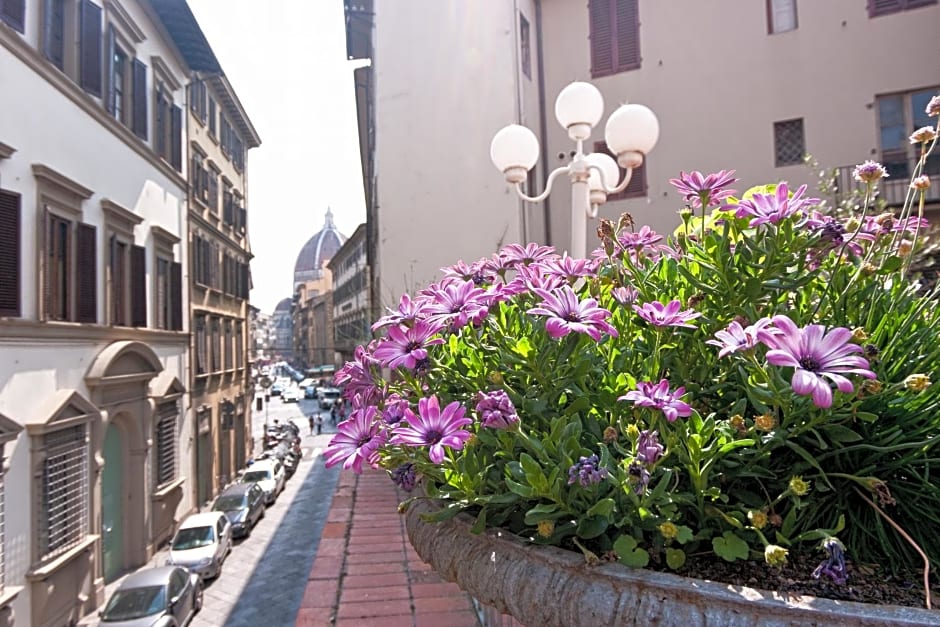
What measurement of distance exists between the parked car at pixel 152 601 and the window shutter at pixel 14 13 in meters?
8.29

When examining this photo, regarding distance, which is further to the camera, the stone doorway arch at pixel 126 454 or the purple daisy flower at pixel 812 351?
the stone doorway arch at pixel 126 454

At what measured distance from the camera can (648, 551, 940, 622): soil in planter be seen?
2.94ft

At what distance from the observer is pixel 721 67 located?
9.66 meters

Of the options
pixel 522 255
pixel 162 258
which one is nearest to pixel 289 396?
pixel 162 258

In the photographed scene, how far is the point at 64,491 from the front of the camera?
1018 centimetres

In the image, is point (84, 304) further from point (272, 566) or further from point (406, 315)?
point (406, 315)

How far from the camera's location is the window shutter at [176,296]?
15.8 metres

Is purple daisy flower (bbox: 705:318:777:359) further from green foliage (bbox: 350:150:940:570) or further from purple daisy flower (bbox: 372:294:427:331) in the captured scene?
purple daisy flower (bbox: 372:294:427:331)

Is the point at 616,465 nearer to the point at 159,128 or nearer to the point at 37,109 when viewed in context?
the point at 37,109

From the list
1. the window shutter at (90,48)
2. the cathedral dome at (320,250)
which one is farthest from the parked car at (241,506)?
the cathedral dome at (320,250)

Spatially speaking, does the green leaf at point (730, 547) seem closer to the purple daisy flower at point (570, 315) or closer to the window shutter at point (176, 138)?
the purple daisy flower at point (570, 315)

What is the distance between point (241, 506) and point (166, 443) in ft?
7.95

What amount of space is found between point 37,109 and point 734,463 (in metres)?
11.6

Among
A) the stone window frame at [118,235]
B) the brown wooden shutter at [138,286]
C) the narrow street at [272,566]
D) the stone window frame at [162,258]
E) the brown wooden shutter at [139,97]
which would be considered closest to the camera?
the narrow street at [272,566]
